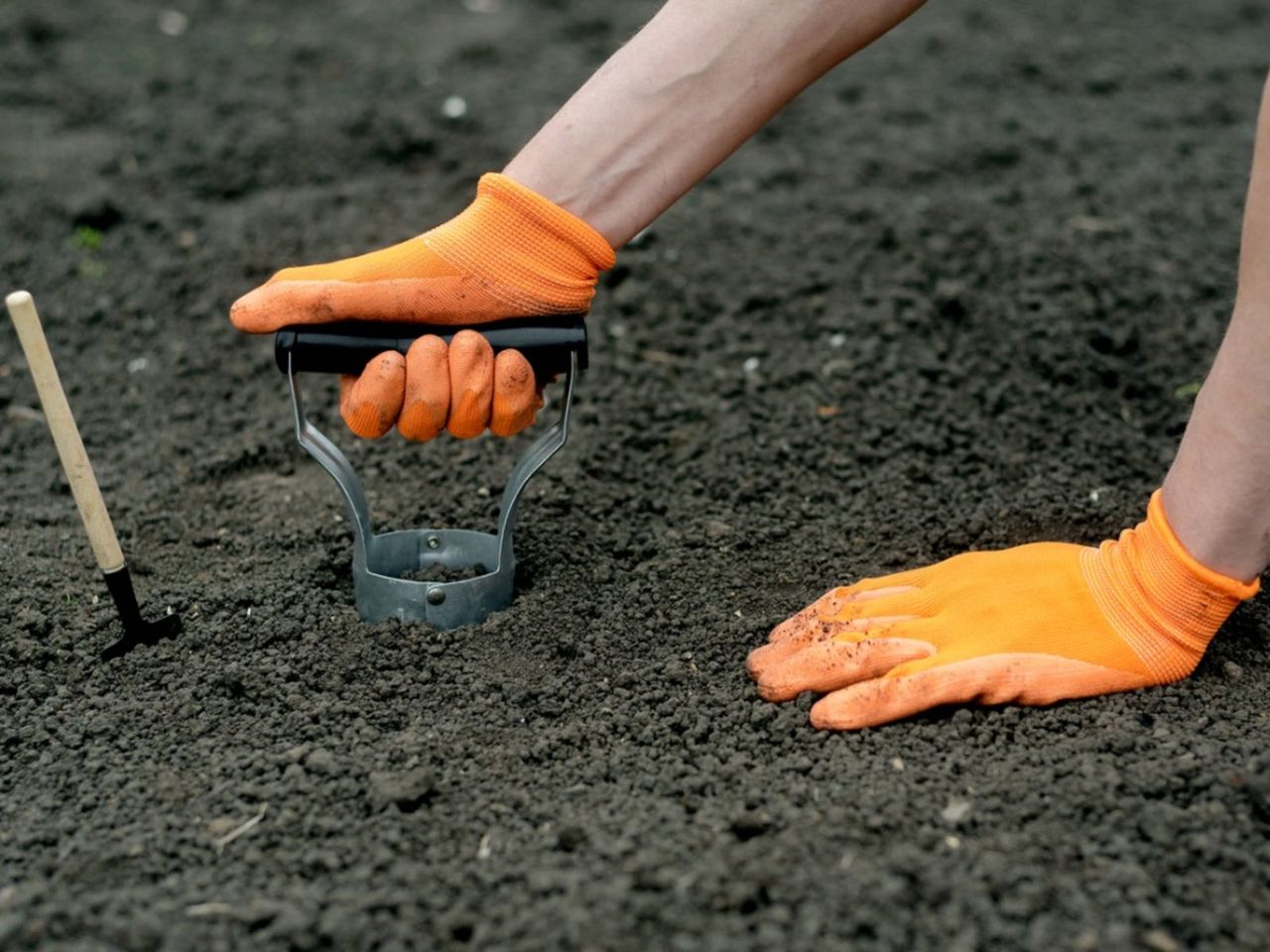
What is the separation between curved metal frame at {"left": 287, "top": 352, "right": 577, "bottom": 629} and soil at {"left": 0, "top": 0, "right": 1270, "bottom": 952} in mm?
65

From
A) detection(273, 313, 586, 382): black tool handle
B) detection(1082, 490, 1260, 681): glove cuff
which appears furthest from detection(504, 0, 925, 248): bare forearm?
detection(1082, 490, 1260, 681): glove cuff

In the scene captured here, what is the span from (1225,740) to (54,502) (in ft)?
7.33

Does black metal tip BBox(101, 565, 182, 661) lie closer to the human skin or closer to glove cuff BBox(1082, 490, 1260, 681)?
glove cuff BBox(1082, 490, 1260, 681)

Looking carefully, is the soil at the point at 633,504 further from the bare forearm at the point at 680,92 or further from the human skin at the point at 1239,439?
the bare forearm at the point at 680,92

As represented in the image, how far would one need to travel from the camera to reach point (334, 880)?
66.7 inches

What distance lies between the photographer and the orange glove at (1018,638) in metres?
1.99

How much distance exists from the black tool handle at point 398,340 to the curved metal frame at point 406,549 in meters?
0.04

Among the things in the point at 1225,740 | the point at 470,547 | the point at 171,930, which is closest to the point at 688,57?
the point at 470,547

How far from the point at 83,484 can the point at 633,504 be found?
3.44ft

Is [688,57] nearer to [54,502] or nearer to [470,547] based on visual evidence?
[470,547]

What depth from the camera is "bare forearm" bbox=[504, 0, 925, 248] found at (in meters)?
2.07

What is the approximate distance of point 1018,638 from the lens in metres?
2.03

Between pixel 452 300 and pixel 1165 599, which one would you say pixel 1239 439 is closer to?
pixel 1165 599

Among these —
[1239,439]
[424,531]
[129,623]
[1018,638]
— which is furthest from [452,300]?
[1239,439]
